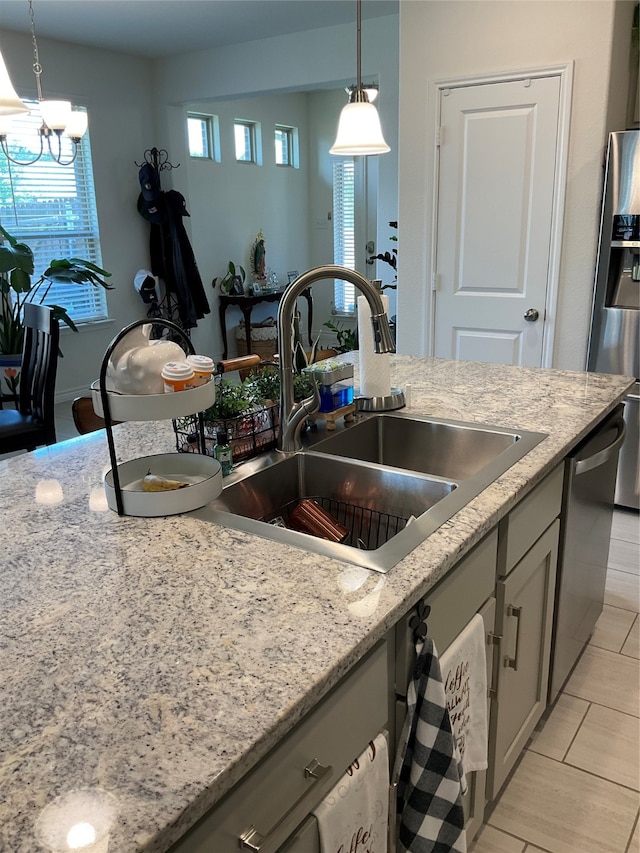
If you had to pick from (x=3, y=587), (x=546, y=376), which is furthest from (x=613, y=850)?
(x=3, y=587)

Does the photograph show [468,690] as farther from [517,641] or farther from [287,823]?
[287,823]

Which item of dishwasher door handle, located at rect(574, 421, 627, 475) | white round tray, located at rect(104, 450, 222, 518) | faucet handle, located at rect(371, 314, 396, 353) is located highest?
faucet handle, located at rect(371, 314, 396, 353)

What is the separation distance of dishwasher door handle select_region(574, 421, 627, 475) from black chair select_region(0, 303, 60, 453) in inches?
90.0

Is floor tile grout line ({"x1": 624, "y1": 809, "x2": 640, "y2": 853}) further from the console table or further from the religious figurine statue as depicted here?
the religious figurine statue

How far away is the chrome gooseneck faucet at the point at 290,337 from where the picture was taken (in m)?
1.56

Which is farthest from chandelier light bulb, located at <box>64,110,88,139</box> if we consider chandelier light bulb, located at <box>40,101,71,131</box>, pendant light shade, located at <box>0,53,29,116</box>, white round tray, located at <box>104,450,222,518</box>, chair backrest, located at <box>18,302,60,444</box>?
white round tray, located at <box>104,450,222,518</box>

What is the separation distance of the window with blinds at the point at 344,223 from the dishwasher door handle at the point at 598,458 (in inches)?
236

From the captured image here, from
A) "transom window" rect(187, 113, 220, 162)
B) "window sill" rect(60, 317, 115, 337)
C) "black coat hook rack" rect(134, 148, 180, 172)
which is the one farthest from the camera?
"transom window" rect(187, 113, 220, 162)

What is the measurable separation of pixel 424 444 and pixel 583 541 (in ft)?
1.91

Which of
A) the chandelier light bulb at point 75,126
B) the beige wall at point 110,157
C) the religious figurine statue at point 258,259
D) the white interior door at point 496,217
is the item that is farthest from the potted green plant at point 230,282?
the white interior door at point 496,217

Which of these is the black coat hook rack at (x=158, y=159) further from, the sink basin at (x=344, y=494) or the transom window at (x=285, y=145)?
the sink basin at (x=344, y=494)

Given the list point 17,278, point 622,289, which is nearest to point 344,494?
point 622,289

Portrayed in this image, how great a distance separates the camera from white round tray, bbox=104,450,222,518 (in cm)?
133

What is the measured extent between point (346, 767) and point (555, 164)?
3.20 metres
